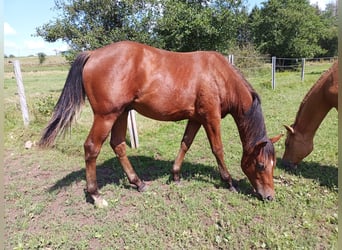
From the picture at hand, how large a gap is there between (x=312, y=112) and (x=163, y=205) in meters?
2.14

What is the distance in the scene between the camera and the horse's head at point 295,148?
3.50m

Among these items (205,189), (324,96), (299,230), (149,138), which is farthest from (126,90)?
(149,138)

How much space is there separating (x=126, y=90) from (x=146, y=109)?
0.34 metres

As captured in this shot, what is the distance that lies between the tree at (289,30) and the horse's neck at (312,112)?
77.6ft

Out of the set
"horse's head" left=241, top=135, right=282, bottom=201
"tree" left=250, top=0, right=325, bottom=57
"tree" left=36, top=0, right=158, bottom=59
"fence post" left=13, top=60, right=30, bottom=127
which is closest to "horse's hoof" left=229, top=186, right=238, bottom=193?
"horse's head" left=241, top=135, right=282, bottom=201

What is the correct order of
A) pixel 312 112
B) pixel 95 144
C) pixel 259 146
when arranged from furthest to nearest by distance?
pixel 312 112, pixel 259 146, pixel 95 144

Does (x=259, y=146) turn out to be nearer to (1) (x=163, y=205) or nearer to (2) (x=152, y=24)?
(1) (x=163, y=205)

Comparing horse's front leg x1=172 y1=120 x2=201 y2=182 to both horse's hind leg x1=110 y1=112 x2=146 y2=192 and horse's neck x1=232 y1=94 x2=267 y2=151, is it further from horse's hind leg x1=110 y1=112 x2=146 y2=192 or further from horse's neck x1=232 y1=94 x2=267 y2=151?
horse's neck x1=232 y1=94 x2=267 y2=151

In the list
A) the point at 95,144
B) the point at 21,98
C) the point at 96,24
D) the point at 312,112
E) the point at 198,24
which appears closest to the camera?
the point at 95,144

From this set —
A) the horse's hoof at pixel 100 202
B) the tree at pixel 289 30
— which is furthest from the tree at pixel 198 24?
the tree at pixel 289 30

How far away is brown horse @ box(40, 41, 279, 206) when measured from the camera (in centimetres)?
275

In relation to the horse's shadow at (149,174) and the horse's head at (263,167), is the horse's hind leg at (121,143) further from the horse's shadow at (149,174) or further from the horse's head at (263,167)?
the horse's head at (263,167)

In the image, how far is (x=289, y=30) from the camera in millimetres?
25469

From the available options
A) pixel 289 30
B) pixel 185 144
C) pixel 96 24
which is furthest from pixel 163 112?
pixel 289 30
